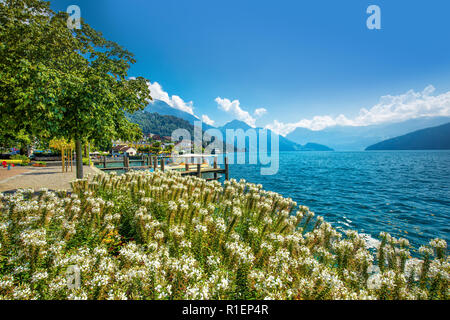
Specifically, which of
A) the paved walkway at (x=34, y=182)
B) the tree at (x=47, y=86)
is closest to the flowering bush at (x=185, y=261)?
the tree at (x=47, y=86)

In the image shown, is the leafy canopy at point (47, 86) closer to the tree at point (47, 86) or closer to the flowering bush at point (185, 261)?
the tree at point (47, 86)

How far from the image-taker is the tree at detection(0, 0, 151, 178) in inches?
308

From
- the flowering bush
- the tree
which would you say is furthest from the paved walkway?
the flowering bush

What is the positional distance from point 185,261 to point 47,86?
10286mm

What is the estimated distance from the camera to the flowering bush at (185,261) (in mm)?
2277

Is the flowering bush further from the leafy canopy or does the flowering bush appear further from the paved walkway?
the paved walkway

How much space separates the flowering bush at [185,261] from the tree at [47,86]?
5.25 meters

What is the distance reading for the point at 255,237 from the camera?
429 centimetres

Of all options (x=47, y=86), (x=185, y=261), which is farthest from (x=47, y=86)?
(x=185, y=261)

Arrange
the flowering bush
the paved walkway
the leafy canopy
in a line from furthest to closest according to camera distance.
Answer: the paved walkway, the leafy canopy, the flowering bush

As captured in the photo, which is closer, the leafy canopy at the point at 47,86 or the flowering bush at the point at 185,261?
the flowering bush at the point at 185,261

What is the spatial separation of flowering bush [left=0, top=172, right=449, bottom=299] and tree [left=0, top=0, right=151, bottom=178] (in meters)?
5.25
